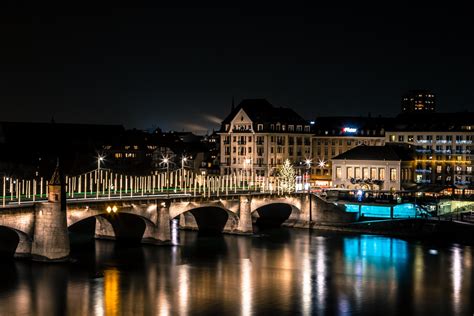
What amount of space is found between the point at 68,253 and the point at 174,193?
67.9 feet

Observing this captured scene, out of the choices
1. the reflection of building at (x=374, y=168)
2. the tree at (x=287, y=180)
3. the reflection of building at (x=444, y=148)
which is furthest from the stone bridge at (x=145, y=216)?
the reflection of building at (x=444, y=148)

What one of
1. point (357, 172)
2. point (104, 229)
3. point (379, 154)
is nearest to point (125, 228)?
point (104, 229)

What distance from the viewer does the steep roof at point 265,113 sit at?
13250 centimetres

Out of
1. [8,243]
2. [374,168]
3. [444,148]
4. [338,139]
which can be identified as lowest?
[8,243]

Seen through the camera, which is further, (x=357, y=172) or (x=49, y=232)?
(x=357, y=172)

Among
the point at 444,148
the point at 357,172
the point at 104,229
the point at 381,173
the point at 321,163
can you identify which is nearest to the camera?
the point at 104,229

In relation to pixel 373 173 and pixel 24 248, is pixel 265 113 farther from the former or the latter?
pixel 24 248

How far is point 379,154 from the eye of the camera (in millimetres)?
116750

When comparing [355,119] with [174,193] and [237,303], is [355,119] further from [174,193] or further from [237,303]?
[237,303]

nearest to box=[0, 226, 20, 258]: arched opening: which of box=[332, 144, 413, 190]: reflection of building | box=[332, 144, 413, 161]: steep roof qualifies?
box=[332, 144, 413, 190]: reflection of building

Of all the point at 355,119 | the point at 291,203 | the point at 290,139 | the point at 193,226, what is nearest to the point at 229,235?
the point at 193,226

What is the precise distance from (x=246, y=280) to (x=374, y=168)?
5464cm

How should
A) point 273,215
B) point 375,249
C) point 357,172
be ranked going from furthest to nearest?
point 357,172
point 273,215
point 375,249

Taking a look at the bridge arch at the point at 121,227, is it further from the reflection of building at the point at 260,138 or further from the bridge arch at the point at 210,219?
the reflection of building at the point at 260,138
